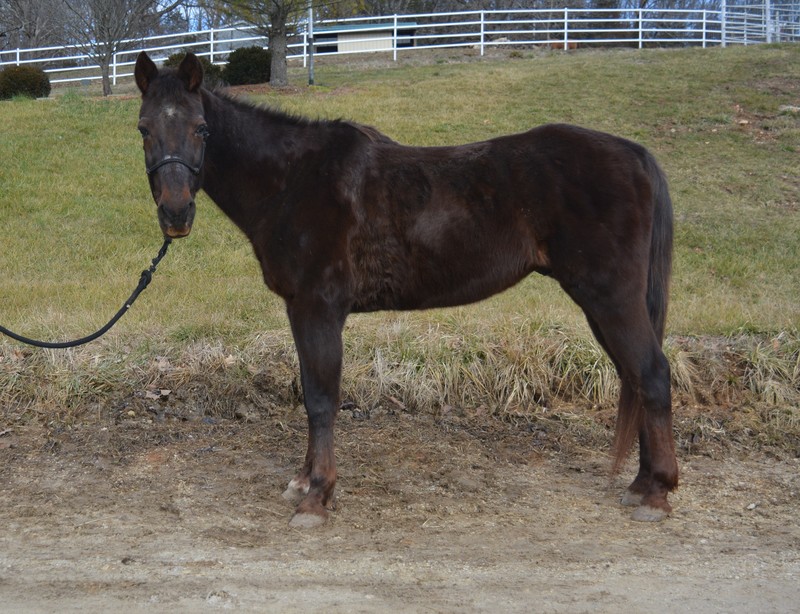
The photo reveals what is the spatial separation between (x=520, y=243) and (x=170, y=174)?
6.70ft

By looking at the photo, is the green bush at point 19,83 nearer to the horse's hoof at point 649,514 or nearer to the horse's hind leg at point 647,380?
the horse's hind leg at point 647,380

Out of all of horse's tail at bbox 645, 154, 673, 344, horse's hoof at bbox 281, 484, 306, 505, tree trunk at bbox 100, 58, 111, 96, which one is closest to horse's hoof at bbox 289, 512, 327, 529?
horse's hoof at bbox 281, 484, 306, 505

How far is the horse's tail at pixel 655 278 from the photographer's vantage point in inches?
191

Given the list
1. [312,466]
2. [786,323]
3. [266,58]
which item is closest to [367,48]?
[266,58]

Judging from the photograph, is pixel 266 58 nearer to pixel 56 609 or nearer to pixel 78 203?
pixel 78 203

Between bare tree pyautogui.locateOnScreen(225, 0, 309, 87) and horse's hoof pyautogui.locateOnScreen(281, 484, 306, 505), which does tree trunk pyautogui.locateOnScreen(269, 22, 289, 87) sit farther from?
horse's hoof pyautogui.locateOnScreen(281, 484, 306, 505)

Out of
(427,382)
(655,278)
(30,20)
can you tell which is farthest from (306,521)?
(30,20)

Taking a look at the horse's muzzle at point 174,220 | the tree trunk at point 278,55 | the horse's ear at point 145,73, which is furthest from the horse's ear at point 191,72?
the tree trunk at point 278,55

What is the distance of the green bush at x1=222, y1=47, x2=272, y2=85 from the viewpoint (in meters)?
24.1

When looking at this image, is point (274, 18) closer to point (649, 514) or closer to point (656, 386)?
point (656, 386)

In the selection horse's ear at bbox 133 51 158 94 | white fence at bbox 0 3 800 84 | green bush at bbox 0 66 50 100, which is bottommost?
horse's ear at bbox 133 51 158 94

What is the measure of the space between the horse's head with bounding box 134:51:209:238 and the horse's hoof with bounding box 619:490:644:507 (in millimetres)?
3055

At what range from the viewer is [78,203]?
1242 centimetres

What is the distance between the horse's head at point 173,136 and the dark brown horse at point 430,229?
0.04 feet
